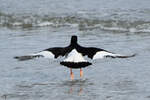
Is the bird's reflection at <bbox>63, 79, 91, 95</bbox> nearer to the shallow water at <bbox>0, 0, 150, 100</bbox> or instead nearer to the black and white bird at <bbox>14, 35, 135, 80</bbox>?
the shallow water at <bbox>0, 0, 150, 100</bbox>

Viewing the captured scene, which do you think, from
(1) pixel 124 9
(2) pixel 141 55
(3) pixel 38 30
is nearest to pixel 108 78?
(2) pixel 141 55

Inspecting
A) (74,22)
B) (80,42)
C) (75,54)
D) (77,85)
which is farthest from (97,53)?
(74,22)

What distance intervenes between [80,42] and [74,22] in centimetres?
363

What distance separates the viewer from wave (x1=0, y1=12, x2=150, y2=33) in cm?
1538

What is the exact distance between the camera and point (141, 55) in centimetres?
1123

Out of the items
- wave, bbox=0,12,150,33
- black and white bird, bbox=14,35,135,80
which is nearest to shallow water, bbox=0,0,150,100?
wave, bbox=0,12,150,33

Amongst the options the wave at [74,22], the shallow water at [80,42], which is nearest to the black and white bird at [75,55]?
the shallow water at [80,42]

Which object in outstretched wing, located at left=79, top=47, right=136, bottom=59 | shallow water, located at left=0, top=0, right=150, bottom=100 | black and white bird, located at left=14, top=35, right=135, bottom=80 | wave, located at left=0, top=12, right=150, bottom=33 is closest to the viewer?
shallow water, located at left=0, top=0, right=150, bottom=100

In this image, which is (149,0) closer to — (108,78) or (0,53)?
(0,53)

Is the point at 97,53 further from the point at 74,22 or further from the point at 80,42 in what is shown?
the point at 74,22

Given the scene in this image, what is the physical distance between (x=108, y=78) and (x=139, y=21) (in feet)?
21.8

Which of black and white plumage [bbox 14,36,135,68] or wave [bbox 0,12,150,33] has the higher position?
black and white plumage [bbox 14,36,135,68]

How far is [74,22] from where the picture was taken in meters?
16.9

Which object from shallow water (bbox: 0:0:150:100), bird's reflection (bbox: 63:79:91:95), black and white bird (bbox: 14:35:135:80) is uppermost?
black and white bird (bbox: 14:35:135:80)
